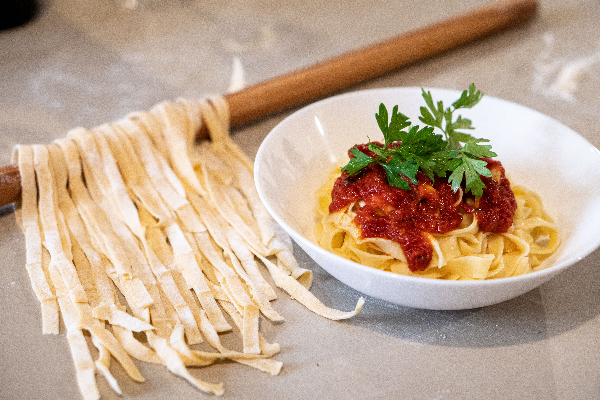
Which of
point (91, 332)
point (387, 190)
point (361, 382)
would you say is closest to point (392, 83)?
point (387, 190)

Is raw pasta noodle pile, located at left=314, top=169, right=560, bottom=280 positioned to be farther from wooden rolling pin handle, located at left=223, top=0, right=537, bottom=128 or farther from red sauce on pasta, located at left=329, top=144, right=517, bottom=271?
wooden rolling pin handle, located at left=223, top=0, right=537, bottom=128

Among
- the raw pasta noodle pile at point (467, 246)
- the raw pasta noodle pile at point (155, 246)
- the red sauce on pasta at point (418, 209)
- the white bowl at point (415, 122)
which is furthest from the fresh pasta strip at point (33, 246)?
the red sauce on pasta at point (418, 209)

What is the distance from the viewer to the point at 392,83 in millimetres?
3273

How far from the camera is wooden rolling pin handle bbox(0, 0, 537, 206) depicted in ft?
8.86

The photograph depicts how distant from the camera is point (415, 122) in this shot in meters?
2.46

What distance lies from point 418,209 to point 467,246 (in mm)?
245

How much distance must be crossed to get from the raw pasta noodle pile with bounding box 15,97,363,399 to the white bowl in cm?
19

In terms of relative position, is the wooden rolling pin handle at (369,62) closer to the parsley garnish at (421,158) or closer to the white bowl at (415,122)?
the white bowl at (415,122)

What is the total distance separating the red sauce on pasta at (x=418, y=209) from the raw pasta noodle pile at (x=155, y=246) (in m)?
0.30

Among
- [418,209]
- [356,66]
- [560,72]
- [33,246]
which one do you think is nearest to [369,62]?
[356,66]

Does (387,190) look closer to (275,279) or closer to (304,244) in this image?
(304,244)

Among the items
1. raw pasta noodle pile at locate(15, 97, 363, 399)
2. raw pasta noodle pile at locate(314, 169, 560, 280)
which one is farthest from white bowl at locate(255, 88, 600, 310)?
raw pasta noodle pile at locate(15, 97, 363, 399)

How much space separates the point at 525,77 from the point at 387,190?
2078mm

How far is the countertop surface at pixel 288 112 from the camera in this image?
1597 mm
